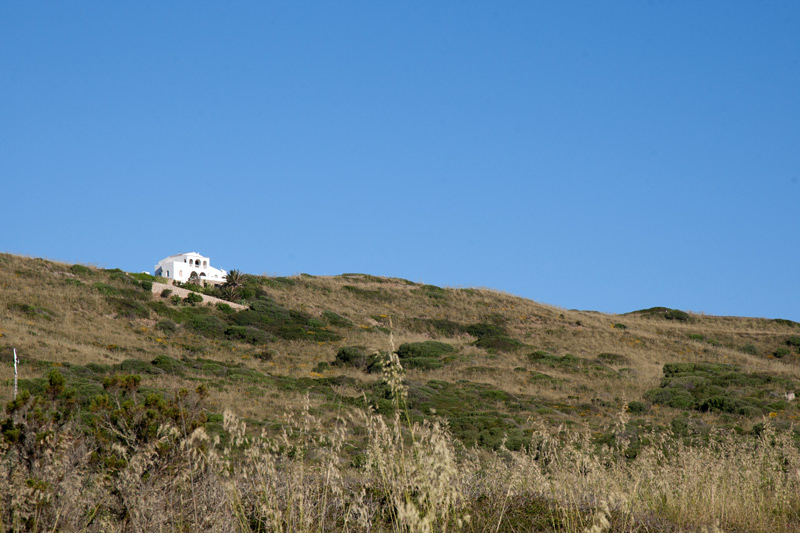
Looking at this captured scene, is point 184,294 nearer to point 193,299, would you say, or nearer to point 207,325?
point 193,299

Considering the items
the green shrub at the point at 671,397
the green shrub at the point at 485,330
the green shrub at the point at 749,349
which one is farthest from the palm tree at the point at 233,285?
the green shrub at the point at 749,349

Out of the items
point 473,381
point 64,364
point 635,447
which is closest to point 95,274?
point 64,364

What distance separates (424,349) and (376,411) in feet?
58.0

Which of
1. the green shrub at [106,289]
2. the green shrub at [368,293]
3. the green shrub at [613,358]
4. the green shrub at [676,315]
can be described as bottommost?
the green shrub at [613,358]

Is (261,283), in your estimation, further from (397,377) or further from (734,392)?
(397,377)

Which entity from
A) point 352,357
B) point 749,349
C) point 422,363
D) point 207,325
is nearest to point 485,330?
point 422,363

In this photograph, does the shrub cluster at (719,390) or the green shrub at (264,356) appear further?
the green shrub at (264,356)

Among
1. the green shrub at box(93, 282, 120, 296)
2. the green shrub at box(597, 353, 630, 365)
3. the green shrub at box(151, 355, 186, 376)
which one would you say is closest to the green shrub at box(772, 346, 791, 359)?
the green shrub at box(597, 353, 630, 365)

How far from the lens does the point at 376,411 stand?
21.1 meters

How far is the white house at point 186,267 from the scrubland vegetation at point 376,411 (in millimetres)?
16702

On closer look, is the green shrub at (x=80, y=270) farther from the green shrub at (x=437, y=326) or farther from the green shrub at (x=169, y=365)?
the green shrub at (x=437, y=326)

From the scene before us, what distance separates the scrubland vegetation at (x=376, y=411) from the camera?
4418 millimetres

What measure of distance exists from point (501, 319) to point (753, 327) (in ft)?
88.4

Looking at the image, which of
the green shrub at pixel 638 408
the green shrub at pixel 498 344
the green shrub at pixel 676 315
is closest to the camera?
the green shrub at pixel 638 408
